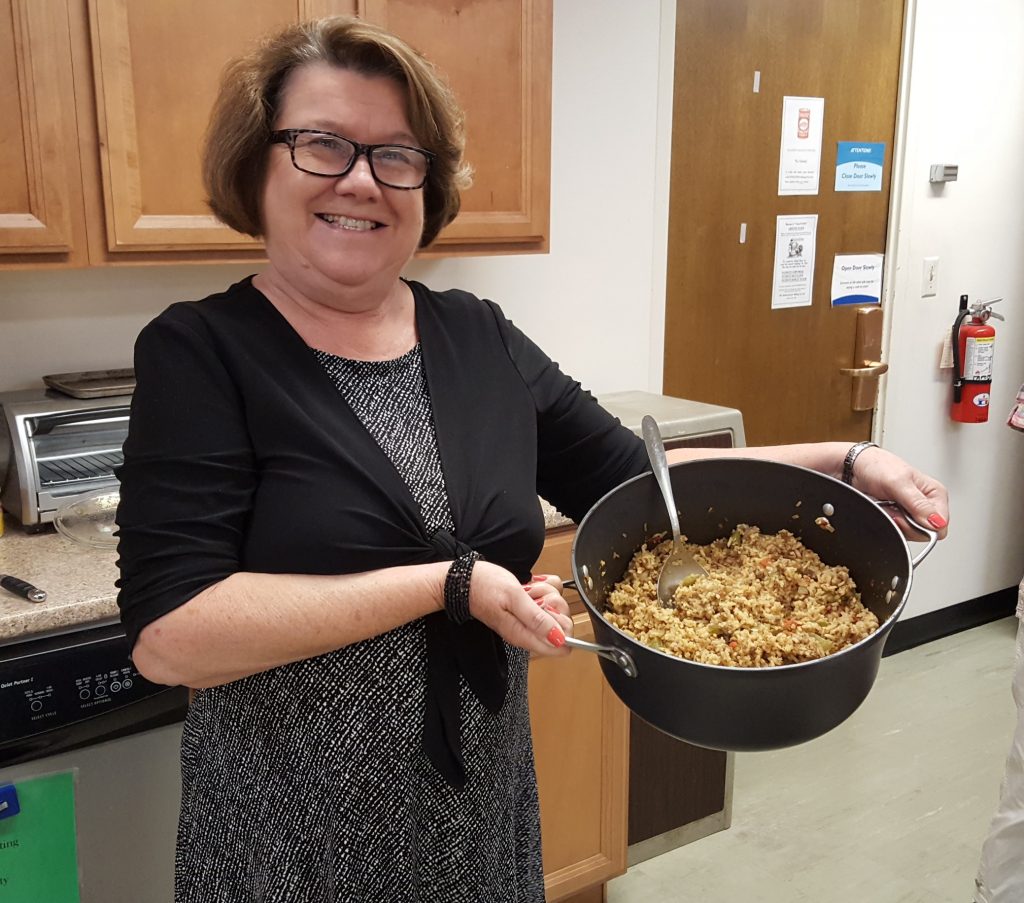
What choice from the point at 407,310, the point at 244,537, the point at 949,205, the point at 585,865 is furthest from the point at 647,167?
the point at 244,537

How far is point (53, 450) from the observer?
5.51ft

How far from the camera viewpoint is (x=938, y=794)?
2.64 m

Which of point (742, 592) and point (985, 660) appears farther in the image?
point (985, 660)

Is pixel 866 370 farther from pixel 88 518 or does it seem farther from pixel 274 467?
pixel 274 467

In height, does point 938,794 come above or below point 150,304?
below

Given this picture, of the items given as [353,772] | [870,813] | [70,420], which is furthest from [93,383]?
[870,813]

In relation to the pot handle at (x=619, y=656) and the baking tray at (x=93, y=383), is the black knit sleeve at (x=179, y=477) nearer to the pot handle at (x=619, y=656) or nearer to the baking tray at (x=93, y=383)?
the pot handle at (x=619, y=656)

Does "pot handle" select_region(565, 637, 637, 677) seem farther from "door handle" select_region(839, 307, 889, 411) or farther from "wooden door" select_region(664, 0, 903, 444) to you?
"door handle" select_region(839, 307, 889, 411)

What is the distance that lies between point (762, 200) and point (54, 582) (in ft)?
7.06

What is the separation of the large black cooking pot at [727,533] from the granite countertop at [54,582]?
2.09 ft

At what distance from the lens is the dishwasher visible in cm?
134

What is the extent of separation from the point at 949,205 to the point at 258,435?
2.92 meters

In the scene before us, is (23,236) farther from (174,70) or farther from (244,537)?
(244,537)

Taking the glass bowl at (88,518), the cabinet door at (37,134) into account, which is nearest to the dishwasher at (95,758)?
the glass bowl at (88,518)
